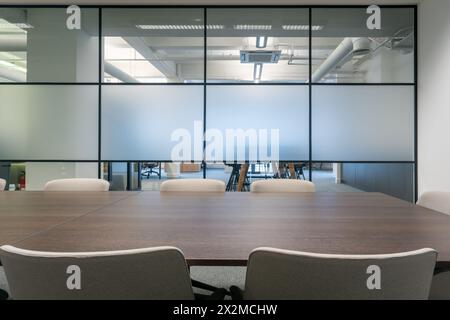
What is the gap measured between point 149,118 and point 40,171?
5.34 ft

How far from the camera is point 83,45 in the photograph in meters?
4.04

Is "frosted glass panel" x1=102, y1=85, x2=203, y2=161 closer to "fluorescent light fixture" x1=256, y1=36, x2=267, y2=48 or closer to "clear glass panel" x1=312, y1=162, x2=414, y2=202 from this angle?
"fluorescent light fixture" x1=256, y1=36, x2=267, y2=48

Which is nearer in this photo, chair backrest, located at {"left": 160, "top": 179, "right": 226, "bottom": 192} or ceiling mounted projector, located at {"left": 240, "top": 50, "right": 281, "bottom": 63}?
chair backrest, located at {"left": 160, "top": 179, "right": 226, "bottom": 192}

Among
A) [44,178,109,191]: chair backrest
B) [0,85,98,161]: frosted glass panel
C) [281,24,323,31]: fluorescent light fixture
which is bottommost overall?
[44,178,109,191]: chair backrest

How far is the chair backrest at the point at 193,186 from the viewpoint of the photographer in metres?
2.47

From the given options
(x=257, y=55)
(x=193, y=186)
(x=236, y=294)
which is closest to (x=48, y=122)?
(x=193, y=186)

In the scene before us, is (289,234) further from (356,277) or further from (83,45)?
(83,45)

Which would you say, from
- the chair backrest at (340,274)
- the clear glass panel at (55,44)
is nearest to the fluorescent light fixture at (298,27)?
the clear glass panel at (55,44)

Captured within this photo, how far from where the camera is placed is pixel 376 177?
6.64 metres

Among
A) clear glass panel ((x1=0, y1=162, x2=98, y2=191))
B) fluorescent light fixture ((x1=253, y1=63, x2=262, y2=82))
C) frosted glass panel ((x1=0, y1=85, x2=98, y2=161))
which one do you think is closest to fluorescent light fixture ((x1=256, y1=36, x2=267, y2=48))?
fluorescent light fixture ((x1=253, y1=63, x2=262, y2=82))

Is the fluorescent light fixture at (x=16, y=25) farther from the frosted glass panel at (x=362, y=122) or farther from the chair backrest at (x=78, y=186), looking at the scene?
the frosted glass panel at (x=362, y=122)

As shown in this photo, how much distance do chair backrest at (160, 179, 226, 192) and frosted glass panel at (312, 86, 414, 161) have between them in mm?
1870

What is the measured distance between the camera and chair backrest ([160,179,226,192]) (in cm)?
247
